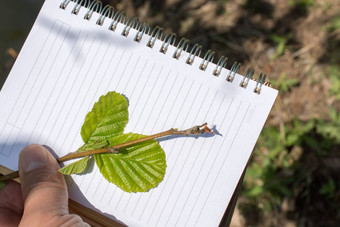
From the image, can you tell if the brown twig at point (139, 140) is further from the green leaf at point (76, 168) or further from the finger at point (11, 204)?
the finger at point (11, 204)

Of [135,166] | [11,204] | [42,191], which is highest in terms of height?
[135,166]

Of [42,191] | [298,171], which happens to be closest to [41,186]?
[42,191]

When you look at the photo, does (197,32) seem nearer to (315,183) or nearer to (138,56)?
(138,56)

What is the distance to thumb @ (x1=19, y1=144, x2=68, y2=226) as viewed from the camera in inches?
36.7

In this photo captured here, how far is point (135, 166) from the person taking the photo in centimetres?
96

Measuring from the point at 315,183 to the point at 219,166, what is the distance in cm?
92

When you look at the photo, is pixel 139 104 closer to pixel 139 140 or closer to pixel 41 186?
pixel 139 140

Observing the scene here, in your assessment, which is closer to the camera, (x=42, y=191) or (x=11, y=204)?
(x=42, y=191)

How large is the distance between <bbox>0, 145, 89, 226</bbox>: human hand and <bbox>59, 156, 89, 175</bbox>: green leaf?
0.03m

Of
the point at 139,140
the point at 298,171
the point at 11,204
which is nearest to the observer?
the point at 139,140

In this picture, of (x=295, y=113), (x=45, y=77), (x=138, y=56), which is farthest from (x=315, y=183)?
(x=45, y=77)

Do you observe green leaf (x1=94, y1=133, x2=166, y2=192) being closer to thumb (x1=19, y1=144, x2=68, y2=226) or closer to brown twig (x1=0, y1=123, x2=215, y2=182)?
brown twig (x1=0, y1=123, x2=215, y2=182)

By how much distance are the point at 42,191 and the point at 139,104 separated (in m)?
0.38

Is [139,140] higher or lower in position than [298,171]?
lower
